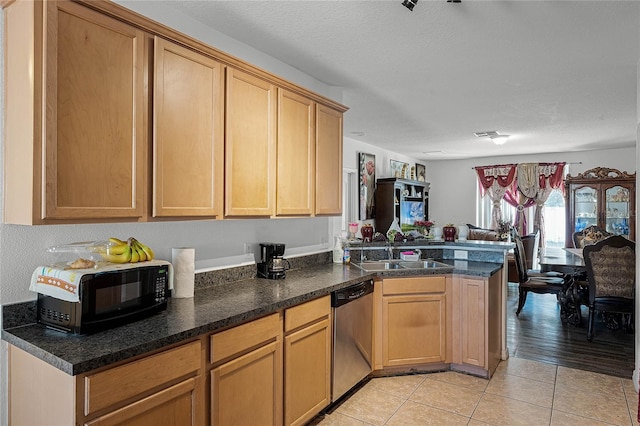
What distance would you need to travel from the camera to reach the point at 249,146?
8.41 ft

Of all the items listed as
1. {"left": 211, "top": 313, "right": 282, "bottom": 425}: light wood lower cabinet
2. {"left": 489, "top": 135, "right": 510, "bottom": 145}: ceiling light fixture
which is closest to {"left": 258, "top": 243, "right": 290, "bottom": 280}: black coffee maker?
{"left": 211, "top": 313, "right": 282, "bottom": 425}: light wood lower cabinet

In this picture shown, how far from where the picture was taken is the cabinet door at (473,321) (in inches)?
131

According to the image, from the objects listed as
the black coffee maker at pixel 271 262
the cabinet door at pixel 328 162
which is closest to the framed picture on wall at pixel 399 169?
the cabinet door at pixel 328 162

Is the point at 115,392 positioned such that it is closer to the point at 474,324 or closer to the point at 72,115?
the point at 72,115

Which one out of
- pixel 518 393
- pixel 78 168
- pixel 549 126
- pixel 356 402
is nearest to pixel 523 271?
pixel 549 126

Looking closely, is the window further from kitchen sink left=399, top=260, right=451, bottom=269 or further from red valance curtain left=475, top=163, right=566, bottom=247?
kitchen sink left=399, top=260, right=451, bottom=269

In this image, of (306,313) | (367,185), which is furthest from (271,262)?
(367,185)

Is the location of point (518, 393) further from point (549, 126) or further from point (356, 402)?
point (549, 126)

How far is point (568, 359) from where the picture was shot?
148 inches

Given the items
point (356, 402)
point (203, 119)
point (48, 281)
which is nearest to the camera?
point (48, 281)

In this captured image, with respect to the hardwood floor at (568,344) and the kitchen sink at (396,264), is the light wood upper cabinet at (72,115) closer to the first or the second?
the kitchen sink at (396,264)

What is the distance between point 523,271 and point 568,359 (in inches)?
63.1

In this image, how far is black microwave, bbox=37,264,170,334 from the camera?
1.64 meters

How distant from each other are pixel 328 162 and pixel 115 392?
225 cm
